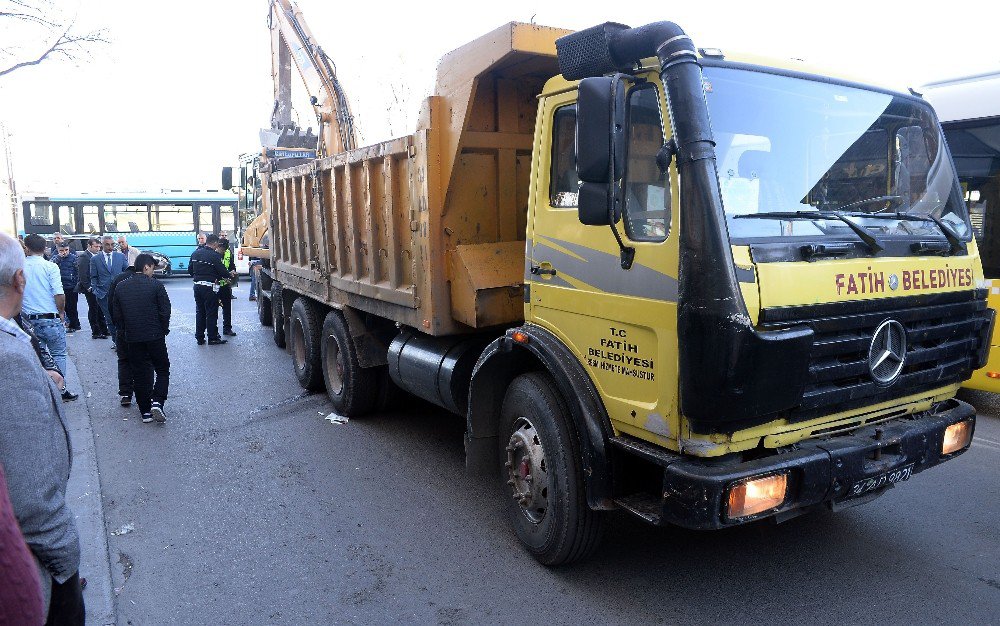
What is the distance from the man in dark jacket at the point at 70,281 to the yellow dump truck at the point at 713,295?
474 inches

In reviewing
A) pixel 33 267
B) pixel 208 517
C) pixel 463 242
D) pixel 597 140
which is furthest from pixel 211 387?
pixel 597 140

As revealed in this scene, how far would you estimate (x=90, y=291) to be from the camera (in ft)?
41.7

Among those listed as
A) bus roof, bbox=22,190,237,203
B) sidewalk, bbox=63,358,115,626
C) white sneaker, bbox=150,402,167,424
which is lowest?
sidewalk, bbox=63,358,115,626

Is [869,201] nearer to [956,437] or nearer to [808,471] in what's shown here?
[956,437]

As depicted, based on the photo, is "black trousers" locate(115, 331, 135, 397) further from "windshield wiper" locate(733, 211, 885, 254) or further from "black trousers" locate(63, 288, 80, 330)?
"black trousers" locate(63, 288, 80, 330)

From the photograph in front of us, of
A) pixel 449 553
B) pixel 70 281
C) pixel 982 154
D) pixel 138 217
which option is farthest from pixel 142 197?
pixel 982 154

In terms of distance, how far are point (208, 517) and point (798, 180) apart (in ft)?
13.9

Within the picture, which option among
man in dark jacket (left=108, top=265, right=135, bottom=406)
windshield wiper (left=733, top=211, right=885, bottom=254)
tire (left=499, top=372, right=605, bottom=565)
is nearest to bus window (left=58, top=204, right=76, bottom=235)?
man in dark jacket (left=108, top=265, right=135, bottom=406)

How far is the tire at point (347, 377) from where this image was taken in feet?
22.3

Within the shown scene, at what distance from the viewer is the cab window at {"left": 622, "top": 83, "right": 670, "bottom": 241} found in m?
3.05

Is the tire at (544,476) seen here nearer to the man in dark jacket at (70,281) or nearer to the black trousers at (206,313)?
the black trousers at (206,313)

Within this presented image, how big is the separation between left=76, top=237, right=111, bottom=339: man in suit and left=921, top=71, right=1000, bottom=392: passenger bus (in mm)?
12896

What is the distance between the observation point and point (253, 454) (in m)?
6.06

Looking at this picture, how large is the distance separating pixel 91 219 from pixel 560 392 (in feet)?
90.7
